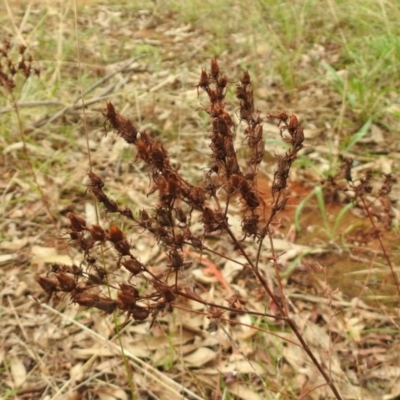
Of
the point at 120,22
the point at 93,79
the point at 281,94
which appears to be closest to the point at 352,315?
the point at 281,94

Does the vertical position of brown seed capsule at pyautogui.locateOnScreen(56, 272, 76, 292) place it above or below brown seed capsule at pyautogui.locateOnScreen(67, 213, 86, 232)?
below

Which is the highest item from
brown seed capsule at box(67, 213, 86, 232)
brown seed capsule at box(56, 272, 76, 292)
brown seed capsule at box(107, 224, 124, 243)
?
brown seed capsule at box(107, 224, 124, 243)

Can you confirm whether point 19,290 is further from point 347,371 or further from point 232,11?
point 232,11

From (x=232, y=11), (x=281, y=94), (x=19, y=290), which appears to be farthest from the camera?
(x=232, y=11)

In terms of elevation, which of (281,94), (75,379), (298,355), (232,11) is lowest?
(75,379)

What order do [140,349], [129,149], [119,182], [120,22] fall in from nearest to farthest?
[140,349] → [119,182] → [129,149] → [120,22]

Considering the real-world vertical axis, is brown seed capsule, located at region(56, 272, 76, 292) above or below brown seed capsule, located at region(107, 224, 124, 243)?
below

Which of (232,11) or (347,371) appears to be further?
(232,11)

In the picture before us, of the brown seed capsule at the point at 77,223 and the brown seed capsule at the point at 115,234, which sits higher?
the brown seed capsule at the point at 115,234

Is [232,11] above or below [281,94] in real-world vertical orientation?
→ above

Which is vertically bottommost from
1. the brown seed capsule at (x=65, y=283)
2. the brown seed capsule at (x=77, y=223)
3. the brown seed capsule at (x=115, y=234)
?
the brown seed capsule at (x=65, y=283)
